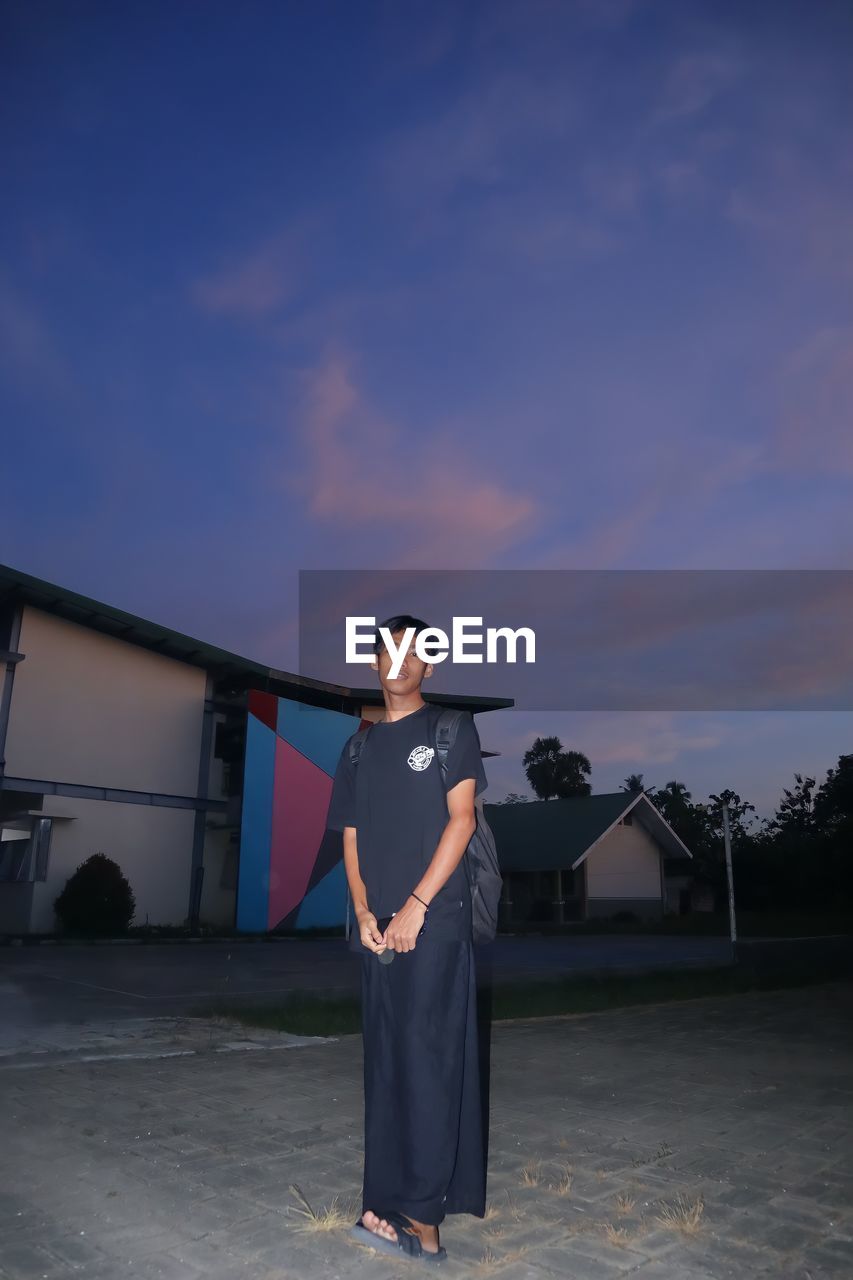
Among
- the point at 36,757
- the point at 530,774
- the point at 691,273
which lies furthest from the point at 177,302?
the point at 530,774

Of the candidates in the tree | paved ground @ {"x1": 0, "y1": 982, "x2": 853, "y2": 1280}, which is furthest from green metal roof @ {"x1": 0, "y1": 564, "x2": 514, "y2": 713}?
the tree

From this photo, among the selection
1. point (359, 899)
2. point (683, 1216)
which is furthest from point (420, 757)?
point (683, 1216)

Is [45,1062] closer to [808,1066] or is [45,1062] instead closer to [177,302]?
[808,1066]

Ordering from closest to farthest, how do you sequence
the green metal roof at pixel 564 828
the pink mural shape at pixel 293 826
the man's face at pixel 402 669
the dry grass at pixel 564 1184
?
the man's face at pixel 402 669
the dry grass at pixel 564 1184
the pink mural shape at pixel 293 826
the green metal roof at pixel 564 828

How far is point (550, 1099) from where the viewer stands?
4945 millimetres

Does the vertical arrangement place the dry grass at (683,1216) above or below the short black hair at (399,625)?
below

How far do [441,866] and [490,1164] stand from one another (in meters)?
1.81

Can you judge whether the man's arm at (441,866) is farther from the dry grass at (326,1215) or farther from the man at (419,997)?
the dry grass at (326,1215)

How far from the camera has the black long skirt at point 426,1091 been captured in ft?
8.55

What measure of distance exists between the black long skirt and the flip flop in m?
0.06

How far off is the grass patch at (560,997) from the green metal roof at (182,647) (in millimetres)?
15861

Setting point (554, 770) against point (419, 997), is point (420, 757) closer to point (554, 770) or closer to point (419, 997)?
point (419, 997)

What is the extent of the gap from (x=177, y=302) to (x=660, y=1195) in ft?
50.5
